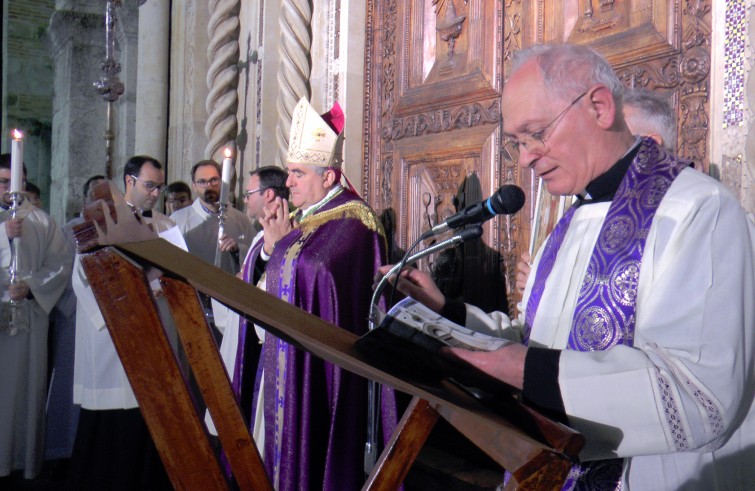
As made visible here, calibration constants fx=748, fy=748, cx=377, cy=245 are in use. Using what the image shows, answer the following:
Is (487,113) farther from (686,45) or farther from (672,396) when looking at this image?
(672,396)

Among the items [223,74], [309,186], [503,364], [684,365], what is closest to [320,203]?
[309,186]

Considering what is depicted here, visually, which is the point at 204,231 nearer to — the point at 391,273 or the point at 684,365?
the point at 391,273

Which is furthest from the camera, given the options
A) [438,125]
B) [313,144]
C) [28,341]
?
[28,341]

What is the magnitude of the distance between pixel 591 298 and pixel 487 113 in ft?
9.34

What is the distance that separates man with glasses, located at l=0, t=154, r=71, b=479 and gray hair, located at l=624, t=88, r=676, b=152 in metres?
4.06

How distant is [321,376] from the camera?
3.77 meters

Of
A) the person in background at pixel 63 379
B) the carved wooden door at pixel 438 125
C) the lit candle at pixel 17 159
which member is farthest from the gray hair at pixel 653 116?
the person in background at pixel 63 379

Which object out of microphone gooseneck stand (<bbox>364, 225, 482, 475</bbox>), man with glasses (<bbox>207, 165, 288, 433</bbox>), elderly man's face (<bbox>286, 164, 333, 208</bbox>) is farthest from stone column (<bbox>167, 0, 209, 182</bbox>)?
microphone gooseneck stand (<bbox>364, 225, 482, 475</bbox>)

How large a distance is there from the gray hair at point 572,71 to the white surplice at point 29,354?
14.2ft

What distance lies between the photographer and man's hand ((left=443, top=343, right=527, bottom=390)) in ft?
4.78

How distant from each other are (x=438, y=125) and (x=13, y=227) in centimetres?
278

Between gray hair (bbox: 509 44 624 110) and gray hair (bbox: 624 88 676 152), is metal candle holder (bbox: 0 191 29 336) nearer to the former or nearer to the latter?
gray hair (bbox: 624 88 676 152)

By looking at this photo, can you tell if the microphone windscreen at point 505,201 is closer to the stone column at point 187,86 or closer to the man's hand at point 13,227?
the man's hand at point 13,227

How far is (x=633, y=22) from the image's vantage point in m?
3.59
